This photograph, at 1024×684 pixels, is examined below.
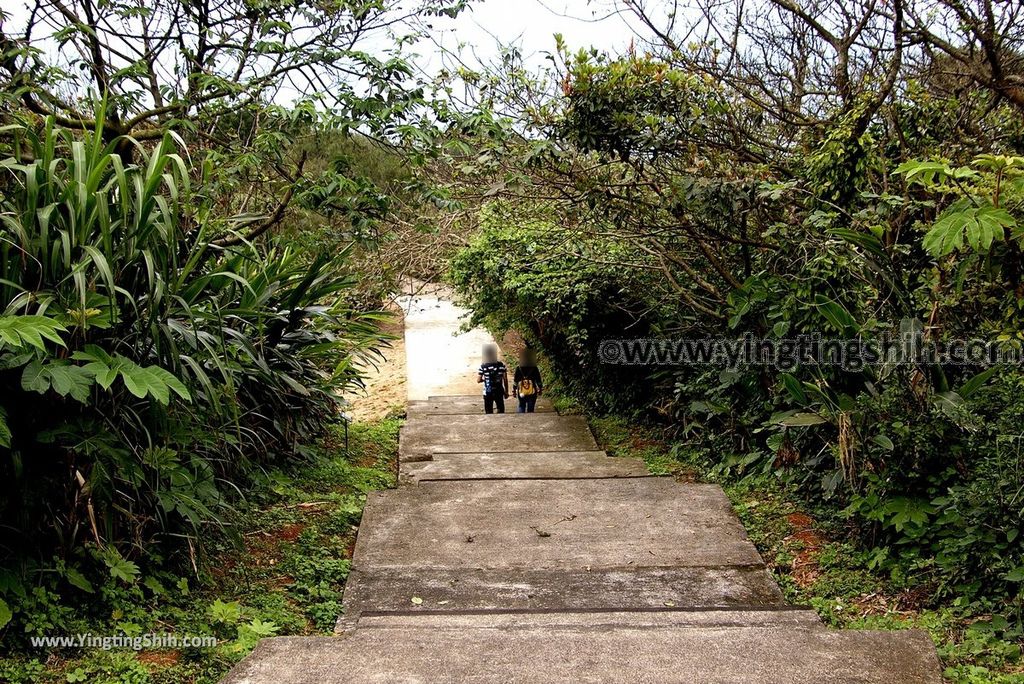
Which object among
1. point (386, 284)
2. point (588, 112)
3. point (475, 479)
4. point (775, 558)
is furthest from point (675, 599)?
point (386, 284)

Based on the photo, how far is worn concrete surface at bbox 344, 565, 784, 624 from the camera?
4309mm

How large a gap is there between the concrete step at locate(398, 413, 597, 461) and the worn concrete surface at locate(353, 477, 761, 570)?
1.70m

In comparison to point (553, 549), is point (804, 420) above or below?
above

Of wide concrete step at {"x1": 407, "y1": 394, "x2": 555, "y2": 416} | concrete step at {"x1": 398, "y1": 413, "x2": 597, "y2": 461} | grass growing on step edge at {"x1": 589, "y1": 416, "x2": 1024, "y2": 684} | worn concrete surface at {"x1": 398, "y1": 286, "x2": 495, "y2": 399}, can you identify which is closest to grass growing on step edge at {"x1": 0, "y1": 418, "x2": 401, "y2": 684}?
concrete step at {"x1": 398, "y1": 413, "x2": 597, "y2": 461}

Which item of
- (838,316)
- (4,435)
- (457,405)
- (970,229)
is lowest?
Answer: (457,405)

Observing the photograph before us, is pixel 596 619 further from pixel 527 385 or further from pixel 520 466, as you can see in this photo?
pixel 527 385

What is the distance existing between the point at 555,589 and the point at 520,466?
8.62ft

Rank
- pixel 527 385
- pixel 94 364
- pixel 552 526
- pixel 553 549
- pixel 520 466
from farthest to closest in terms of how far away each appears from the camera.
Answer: pixel 527 385 → pixel 520 466 → pixel 552 526 → pixel 553 549 → pixel 94 364

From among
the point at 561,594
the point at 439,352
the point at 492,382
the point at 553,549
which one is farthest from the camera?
the point at 439,352

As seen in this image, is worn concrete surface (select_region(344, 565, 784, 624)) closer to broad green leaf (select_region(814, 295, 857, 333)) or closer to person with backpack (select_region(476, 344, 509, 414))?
broad green leaf (select_region(814, 295, 857, 333))

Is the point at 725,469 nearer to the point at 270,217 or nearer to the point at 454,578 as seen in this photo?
the point at 454,578

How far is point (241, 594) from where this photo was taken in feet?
13.7

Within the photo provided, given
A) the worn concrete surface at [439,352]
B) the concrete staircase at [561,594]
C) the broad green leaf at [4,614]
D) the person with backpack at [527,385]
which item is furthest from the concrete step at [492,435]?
the broad green leaf at [4,614]

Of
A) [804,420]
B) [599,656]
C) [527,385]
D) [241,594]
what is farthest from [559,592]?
[527,385]
